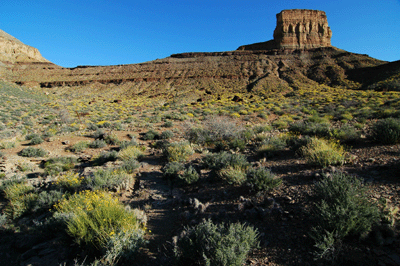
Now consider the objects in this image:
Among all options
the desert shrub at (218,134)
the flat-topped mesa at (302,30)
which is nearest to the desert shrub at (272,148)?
the desert shrub at (218,134)

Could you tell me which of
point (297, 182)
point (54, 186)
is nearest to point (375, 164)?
point (297, 182)

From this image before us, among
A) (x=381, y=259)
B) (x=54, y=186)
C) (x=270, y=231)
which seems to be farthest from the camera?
(x=54, y=186)

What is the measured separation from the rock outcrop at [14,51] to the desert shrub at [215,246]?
97.5 metres

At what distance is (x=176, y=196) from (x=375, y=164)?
5067 mm

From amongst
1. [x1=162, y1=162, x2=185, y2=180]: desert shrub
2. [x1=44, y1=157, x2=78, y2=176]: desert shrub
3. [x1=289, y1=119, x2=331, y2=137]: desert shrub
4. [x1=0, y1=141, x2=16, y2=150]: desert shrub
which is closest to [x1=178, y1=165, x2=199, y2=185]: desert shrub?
[x1=162, y1=162, x2=185, y2=180]: desert shrub

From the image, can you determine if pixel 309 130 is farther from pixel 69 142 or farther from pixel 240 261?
pixel 69 142

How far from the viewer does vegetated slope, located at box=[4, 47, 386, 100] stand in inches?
1682

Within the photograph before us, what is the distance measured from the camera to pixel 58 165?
7.19m

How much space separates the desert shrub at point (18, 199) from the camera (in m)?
4.80

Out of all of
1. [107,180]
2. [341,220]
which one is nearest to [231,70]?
[107,180]

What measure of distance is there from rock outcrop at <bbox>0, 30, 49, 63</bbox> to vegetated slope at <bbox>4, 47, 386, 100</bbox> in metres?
9.52

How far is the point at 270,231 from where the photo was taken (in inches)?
126

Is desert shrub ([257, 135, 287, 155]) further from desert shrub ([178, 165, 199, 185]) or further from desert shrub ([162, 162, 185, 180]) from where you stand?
desert shrub ([162, 162, 185, 180])

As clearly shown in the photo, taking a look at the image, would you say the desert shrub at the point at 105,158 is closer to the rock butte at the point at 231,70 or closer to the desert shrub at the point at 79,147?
the desert shrub at the point at 79,147
